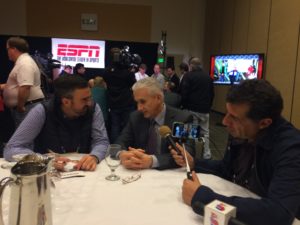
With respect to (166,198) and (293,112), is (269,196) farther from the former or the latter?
(293,112)

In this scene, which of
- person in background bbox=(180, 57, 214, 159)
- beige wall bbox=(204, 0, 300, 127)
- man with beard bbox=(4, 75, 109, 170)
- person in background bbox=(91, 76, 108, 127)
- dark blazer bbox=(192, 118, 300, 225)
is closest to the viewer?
dark blazer bbox=(192, 118, 300, 225)

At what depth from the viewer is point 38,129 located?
73.9 inches

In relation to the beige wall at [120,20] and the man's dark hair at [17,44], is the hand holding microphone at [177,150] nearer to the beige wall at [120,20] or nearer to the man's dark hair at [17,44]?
the man's dark hair at [17,44]

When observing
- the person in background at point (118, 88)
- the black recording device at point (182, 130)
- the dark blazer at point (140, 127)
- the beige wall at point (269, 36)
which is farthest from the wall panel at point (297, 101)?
the black recording device at point (182, 130)

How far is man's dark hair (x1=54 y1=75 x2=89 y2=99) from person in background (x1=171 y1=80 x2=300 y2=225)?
0.95 m

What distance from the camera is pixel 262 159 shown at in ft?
4.26

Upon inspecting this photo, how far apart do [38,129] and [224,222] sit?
1.39m

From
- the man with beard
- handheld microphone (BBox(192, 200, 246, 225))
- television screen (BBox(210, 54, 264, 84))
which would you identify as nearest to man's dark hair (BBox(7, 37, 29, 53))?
the man with beard

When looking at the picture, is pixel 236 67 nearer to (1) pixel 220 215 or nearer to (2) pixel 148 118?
(2) pixel 148 118

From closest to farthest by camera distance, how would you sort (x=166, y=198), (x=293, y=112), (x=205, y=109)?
(x=166, y=198)
(x=205, y=109)
(x=293, y=112)

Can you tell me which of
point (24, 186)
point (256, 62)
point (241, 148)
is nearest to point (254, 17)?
point (256, 62)

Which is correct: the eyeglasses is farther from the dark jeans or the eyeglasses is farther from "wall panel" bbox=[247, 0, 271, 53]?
"wall panel" bbox=[247, 0, 271, 53]

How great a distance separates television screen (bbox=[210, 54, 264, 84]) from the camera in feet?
18.9

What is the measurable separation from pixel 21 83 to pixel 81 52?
5874 millimetres
